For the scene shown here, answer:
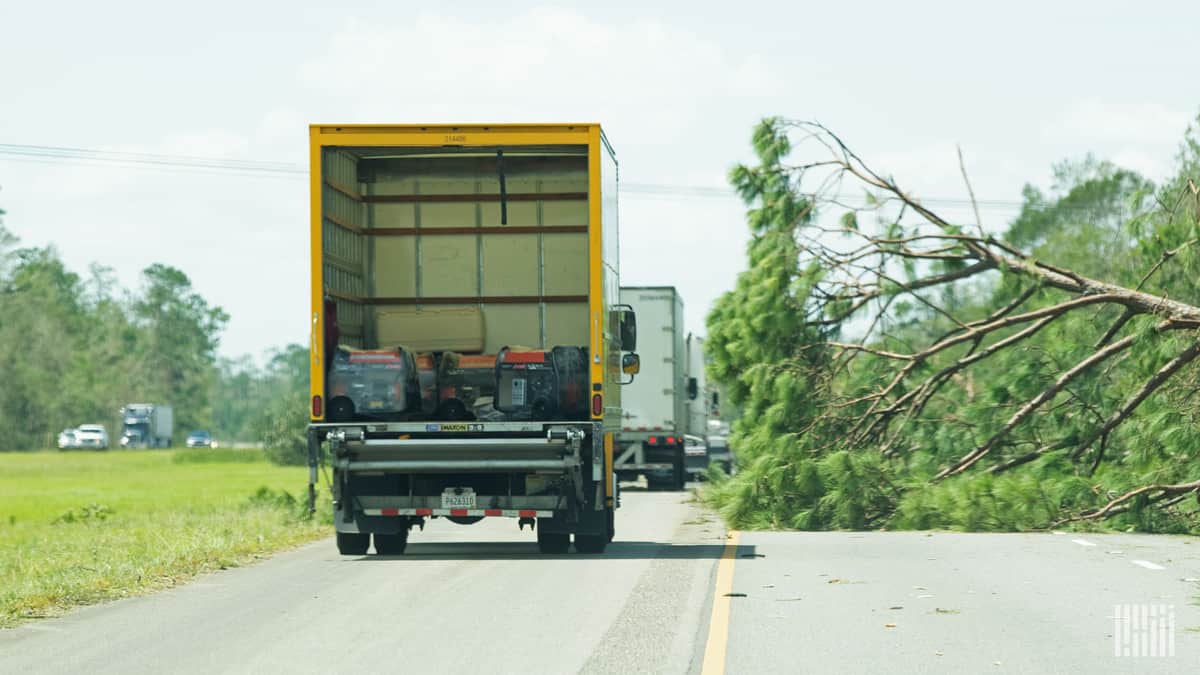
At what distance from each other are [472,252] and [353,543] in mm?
3959

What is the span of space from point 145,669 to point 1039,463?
13649 millimetres

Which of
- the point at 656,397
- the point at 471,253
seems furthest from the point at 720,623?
the point at 656,397

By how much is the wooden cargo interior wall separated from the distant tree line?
348 feet

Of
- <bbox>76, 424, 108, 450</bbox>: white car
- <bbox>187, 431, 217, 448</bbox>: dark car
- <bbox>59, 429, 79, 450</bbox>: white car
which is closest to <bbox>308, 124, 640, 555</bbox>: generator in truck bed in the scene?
<bbox>76, 424, 108, 450</bbox>: white car

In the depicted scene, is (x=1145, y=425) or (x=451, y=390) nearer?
(x=451, y=390)

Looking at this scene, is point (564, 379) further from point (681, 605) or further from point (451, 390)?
point (681, 605)

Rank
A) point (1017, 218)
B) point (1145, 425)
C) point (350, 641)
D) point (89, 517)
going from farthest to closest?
1. point (1017, 218)
2. point (89, 517)
3. point (1145, 425)
4. point (350, 641)

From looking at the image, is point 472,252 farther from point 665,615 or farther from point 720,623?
point 720,623

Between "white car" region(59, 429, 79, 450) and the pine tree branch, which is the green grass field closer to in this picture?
the pine tree branch

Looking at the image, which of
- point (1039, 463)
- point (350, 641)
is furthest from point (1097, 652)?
point (1039, 463)

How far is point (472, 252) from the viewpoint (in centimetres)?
1920

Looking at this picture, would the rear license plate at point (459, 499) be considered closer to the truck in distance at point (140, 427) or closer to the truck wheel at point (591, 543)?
the truck wheel at point (591, 543)

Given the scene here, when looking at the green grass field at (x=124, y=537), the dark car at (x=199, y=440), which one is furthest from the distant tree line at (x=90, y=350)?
the green grass field at (x=124, y=537)

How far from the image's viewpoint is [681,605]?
1209cm
